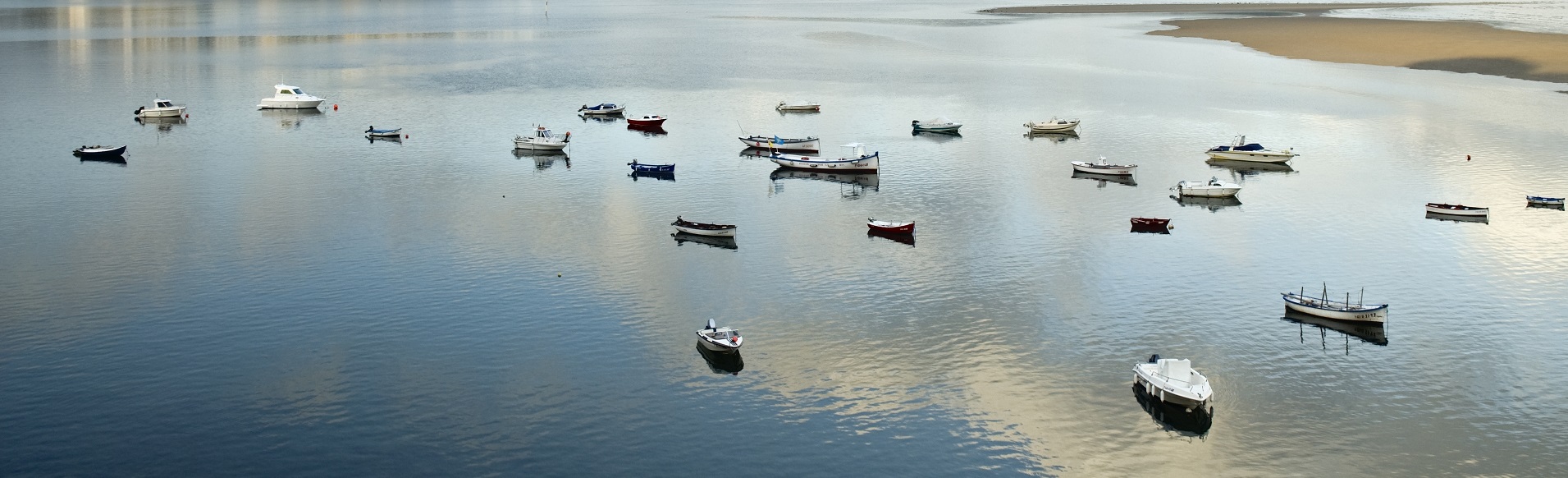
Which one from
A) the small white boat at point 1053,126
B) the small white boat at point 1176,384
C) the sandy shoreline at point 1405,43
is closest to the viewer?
the small white boat at point 1176,384

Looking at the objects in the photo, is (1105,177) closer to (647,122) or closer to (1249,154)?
(1249,154)

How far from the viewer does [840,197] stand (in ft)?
224

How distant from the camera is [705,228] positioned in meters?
57.5

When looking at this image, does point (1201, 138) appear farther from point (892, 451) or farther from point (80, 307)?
point (80, 307)

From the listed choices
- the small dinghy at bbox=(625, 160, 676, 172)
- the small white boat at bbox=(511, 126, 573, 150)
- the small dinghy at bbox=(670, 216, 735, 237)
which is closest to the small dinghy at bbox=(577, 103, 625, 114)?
the small white boat at bbox=(511, 126, 573, 150)

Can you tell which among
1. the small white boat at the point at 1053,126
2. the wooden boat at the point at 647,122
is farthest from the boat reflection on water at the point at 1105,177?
the wooden boat at the point at 647,122

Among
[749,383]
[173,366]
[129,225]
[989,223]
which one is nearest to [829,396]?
[749,383]

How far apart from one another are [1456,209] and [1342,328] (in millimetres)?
20966

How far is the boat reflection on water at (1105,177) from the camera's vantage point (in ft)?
236

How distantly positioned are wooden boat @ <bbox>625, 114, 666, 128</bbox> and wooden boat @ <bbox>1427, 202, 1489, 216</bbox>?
4850 centimetres

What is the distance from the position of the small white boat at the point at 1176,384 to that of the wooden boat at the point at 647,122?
56.2m

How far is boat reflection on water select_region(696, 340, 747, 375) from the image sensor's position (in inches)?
1609

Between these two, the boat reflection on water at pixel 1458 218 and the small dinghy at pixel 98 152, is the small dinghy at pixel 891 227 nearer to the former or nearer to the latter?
the boat reflection on water at pixel 1458 218

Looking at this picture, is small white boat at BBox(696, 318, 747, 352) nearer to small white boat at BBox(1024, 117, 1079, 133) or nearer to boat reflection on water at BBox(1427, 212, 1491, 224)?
boat reflection on water at BBox(1427, 212, 1491, 224)
